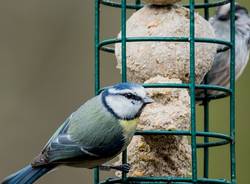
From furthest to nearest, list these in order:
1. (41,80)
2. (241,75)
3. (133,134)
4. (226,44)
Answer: (41,80) → (241,75) → (226,44) → (133,134)

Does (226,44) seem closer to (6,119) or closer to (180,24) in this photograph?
(180,24)

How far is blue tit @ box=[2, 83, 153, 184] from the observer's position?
700 cm

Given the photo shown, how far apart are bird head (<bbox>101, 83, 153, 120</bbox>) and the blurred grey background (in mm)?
3903

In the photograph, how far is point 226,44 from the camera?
7551 millimetres

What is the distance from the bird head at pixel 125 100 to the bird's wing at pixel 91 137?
2.2 inches

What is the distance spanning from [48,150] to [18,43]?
4450 millimetres

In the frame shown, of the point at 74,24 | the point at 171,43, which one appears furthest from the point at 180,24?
the point at 74,24

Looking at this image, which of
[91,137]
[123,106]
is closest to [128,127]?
[123,106]

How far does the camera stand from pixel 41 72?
11.1 m

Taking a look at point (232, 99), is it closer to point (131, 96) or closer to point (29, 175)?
point (131, 96)

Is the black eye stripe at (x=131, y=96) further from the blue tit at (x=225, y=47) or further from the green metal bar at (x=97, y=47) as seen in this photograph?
the blue tit at (x=225, y=47)

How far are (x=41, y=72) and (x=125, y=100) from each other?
4.15 m

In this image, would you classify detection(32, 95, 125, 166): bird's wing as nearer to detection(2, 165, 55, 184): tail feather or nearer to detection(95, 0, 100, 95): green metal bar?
detection(2, 165, 55, 184): tail feather

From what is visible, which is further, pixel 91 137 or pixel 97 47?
pixel 97 47
